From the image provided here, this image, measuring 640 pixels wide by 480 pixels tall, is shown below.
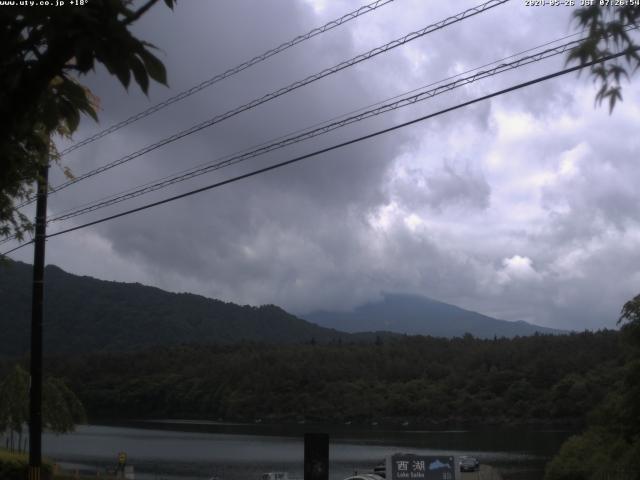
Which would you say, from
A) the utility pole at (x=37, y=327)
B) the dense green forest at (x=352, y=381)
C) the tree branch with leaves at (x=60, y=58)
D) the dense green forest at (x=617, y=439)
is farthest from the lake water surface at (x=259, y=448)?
the tree branch with leaves at (x=60, y=58)

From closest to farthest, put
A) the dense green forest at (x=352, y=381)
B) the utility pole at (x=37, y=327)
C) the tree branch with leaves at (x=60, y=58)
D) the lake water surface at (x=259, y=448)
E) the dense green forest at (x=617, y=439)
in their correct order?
the tree branch with leaves at (x=60, y=58)
the utility pole at (x=37, y=327)
the dense green forest at (x=617, y=439)
the lake water surface at (x=259, y=448)
the dense green forest at (x=352, y=381)

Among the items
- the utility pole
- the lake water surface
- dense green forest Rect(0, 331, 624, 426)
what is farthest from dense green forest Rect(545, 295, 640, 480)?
dense green forest Rect(0, 331, 624, 426)

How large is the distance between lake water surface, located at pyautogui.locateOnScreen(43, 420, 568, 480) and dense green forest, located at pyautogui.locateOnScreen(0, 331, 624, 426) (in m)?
6.12

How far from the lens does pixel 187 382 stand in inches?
5143

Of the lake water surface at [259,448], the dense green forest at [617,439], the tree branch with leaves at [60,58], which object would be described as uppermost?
the tree branch with leaves at [60,58]

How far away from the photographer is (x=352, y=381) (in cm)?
12669

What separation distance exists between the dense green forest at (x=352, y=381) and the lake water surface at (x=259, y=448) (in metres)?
6.12

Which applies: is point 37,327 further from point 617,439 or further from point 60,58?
point 617,439

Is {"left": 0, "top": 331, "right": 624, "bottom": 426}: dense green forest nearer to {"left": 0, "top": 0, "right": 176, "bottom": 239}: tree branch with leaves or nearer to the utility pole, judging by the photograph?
the utility pole

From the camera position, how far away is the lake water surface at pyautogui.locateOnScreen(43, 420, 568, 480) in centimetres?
6212

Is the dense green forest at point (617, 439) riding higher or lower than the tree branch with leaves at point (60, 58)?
lower

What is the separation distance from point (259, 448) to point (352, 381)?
44.7m

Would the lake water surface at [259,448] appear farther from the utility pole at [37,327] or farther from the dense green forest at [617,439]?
the utility pole at [37,327]

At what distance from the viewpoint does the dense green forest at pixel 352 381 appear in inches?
4149
